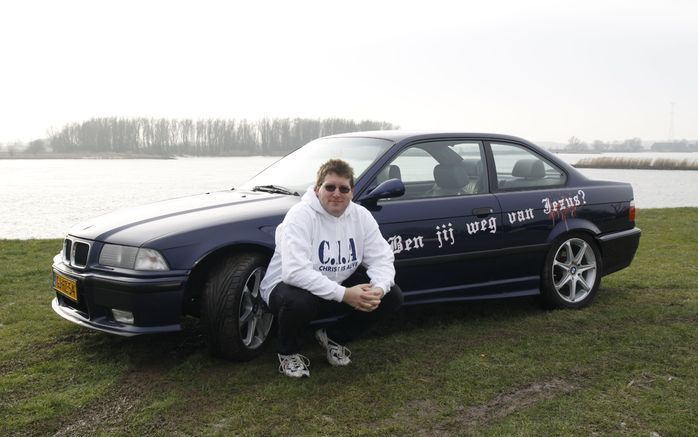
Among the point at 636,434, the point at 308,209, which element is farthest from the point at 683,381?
the point at 308,209

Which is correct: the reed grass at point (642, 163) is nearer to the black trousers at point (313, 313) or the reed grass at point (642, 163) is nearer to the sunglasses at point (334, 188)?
the black trousers at point (313, 313)

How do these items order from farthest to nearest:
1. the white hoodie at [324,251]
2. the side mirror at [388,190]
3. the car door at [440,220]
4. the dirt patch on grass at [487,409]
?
the car door at [440,220] < the side mirror at [388,190] < the white hoodie at [324,251] < the dirt patch on grass at [487,409]

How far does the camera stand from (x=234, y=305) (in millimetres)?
3771

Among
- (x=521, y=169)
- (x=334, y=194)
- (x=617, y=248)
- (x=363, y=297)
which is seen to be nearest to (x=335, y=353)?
(x=363, y=297)

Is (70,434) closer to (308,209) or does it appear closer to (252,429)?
(252,429)

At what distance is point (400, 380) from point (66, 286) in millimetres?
2217

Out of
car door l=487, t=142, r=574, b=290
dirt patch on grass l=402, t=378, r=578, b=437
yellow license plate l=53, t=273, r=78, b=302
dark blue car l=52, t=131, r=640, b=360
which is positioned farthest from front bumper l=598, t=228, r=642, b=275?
yellow license plate l=53, t=273, r=78, b=302

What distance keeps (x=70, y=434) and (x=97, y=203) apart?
18517 mm

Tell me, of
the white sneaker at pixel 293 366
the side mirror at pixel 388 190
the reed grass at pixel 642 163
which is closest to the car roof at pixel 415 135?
the side mirror at pixel 388 190

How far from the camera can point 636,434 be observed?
2.96 m

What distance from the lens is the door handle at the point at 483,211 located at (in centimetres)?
476

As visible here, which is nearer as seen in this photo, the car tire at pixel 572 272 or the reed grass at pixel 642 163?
the car tire at pixel 572 272

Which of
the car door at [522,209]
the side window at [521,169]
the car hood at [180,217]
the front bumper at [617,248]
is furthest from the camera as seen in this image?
the front bumper at [617,248]

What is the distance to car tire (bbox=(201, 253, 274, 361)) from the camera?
148 inches
